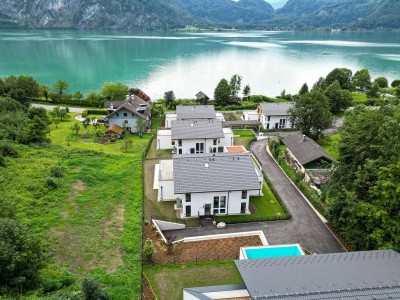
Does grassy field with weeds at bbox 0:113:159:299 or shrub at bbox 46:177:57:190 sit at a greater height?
shrub at bbox 46:177:57:190

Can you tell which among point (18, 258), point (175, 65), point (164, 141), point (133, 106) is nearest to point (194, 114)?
point (164, 141)

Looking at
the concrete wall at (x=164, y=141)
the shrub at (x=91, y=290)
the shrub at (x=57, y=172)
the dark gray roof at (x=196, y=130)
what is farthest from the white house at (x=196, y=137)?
the shrub at (x=91, y=290)

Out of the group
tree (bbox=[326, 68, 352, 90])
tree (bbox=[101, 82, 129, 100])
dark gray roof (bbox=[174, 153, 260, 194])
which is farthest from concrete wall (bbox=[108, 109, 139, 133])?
tree (bbox=[326, 68, 352, 90])

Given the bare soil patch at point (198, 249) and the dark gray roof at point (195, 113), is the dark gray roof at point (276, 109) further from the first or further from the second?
the bare soil patch at point (198, 249)

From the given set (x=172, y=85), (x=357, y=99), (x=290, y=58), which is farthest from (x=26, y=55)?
(x=357, y=99)

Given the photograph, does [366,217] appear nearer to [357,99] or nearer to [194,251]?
[194,251]

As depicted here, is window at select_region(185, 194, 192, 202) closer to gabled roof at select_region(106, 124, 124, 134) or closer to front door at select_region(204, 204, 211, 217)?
front door at select_region(204, 204, 211, 217)
